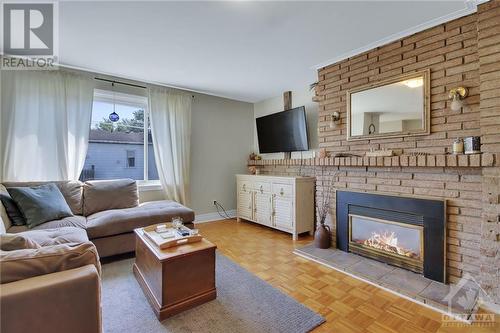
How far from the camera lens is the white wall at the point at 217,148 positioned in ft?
13.6

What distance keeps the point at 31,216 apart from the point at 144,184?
58.5 inches

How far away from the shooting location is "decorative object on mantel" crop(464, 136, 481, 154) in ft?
5.92

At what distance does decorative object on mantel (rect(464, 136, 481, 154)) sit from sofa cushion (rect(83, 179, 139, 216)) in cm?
353

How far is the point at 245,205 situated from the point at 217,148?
3.87 ft

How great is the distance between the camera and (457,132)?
1985mm

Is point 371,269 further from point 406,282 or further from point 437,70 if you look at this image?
point 437,70

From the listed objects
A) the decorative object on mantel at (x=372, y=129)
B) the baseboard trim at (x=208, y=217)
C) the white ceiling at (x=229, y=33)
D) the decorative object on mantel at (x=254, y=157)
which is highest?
the white ceiling at (x=229, y=33)

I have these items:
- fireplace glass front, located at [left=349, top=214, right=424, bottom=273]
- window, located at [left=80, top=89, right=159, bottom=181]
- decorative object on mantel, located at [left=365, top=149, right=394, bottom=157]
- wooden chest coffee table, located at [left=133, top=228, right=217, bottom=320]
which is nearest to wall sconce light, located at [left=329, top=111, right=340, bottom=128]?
decorative object on mantel, located at [left=365, top=149, right=394, bottom=157]

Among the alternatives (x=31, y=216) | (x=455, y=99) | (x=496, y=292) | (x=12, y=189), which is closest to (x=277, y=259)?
(x=496, y=292)

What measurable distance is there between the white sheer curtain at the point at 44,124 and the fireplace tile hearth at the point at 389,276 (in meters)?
3.11

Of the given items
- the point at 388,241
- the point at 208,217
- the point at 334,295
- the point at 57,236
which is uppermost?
the point at 57,236

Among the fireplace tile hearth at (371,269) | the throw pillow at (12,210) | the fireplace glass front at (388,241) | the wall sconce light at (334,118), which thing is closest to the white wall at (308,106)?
the wall sconce light at (334,118)

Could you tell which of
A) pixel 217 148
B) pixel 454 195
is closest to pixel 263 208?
pixel 217 148

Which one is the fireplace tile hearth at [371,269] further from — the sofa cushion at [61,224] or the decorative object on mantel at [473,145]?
the sofa cushion at [61,224]
